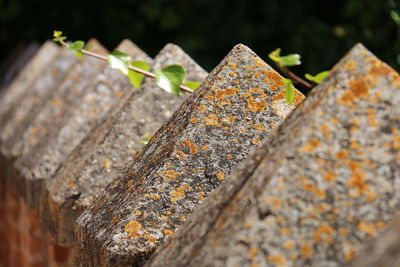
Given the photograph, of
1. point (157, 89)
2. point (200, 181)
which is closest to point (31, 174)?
point (157, 89)

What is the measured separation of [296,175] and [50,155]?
1.58 metres

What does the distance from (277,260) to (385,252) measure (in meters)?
0.18

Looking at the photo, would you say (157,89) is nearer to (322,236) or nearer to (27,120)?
(322,236)

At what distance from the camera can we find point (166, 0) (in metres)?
5.38

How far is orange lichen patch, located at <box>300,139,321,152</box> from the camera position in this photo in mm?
870

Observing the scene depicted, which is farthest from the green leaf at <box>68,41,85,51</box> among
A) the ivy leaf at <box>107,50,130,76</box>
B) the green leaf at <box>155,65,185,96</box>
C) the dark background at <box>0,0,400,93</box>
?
the dark background at <box>0,0,400,93</box>

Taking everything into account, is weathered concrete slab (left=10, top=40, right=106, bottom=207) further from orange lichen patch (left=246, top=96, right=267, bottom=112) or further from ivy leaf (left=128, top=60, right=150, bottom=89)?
orange lichen patch (left=246, top=96, right=267, bottom=112)

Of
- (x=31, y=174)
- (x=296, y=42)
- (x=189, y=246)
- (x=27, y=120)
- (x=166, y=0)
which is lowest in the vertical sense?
(x=189, y=246)

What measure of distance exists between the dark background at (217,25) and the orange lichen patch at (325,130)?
8.54 feet

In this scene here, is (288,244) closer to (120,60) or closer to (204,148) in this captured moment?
(204,148)

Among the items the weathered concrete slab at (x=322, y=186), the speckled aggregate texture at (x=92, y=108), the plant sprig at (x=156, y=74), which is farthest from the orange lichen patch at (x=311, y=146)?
the speckled aggregate texture at (x=92, y=108)

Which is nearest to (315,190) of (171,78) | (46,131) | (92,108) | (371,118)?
(371,118)

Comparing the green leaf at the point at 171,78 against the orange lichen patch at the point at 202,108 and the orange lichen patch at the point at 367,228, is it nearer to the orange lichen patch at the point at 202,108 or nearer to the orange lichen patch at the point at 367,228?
the orange lichen patch at the point at 202,108

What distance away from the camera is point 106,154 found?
5.77 ft
